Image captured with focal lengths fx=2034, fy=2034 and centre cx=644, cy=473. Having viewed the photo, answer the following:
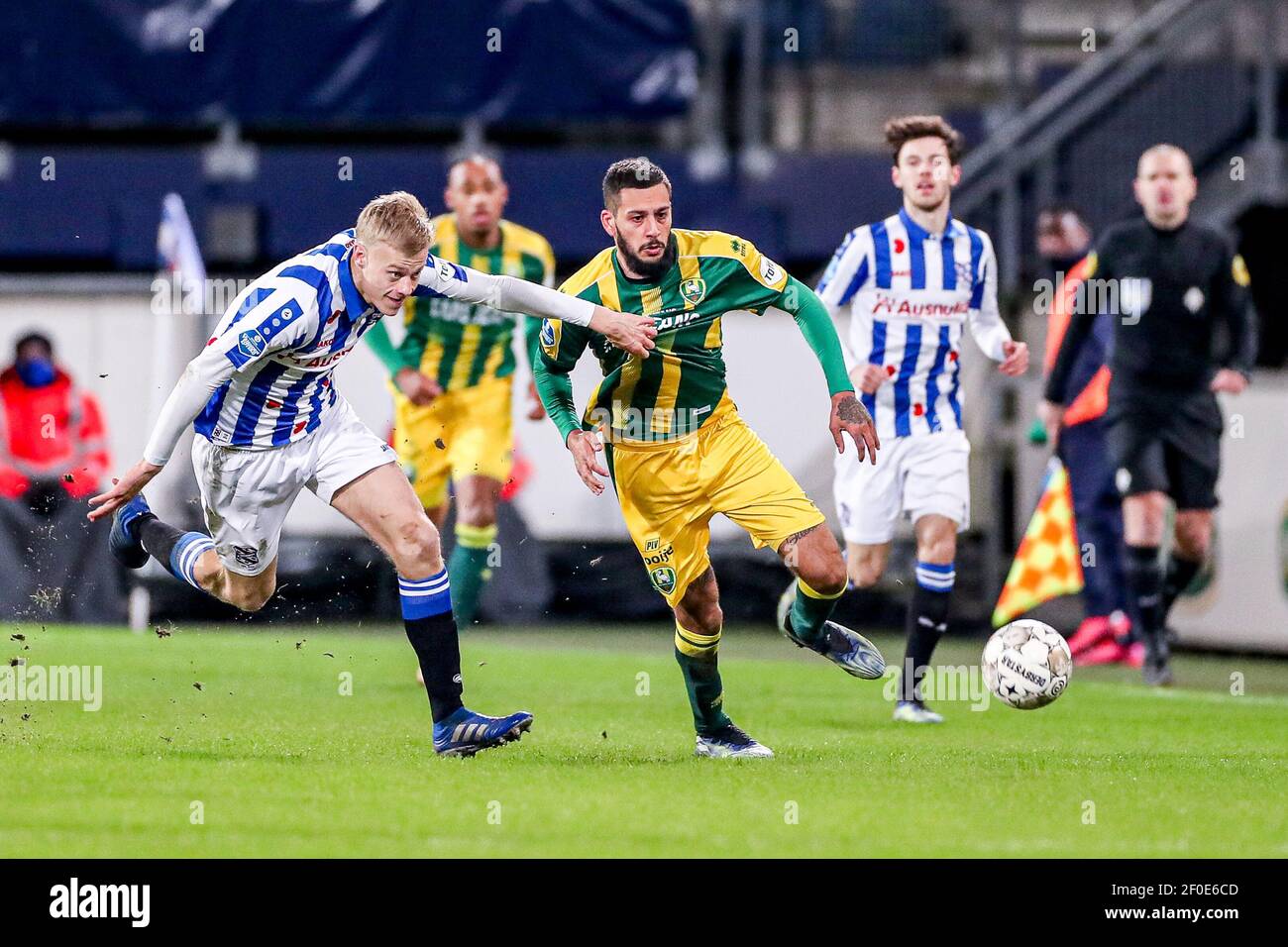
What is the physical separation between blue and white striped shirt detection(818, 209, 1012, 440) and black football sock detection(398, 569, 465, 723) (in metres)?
2.39

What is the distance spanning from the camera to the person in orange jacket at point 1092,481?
37.8ft

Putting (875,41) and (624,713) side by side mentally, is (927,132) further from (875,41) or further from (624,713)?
(875,41)

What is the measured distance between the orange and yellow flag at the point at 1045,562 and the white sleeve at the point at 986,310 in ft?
12.3

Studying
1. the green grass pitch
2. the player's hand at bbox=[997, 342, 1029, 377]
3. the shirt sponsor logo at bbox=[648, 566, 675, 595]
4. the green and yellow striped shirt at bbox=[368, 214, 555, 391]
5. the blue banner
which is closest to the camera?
the green grass pitch

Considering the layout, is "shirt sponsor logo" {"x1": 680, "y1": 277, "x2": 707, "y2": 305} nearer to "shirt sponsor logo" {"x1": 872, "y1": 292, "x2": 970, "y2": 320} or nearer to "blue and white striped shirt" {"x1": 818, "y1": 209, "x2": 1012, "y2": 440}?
"blue and white striped shirt" {"x1": 818, "y1": 209, "x2": 1012, "y2": 440}

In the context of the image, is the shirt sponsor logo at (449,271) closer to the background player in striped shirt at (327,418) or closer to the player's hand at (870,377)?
the background player in striped shirt at (327,418)

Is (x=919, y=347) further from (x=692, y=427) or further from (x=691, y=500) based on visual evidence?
(x=691, y=500)

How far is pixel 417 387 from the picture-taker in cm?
928

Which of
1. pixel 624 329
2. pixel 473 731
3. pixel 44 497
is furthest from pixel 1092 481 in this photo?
pixel 44 497

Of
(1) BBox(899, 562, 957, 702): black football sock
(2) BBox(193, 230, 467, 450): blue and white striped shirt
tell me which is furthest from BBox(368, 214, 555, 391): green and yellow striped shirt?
(2) BBox(193, 230, 467, 450): blue and white striped shirt

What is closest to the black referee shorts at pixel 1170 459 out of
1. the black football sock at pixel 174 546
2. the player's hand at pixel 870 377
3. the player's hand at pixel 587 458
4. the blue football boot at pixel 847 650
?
the player's hand at pixel 870 377

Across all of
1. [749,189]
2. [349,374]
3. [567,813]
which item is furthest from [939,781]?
[749,189]

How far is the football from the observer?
748 cm

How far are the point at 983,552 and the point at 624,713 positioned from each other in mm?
5804
